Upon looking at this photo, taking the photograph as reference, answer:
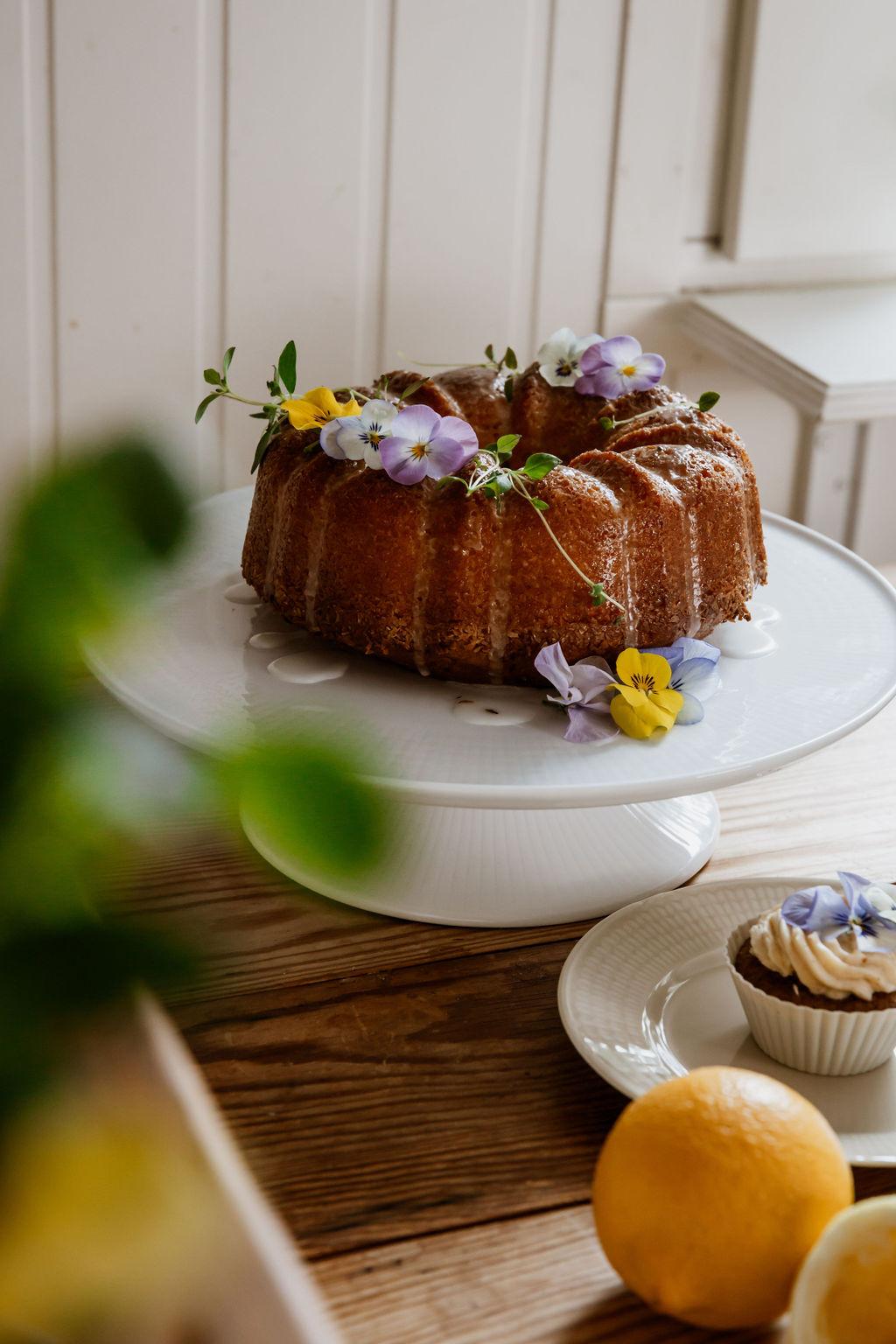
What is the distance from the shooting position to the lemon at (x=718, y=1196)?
0.46 meters

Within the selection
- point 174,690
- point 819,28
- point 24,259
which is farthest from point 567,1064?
point 819,28

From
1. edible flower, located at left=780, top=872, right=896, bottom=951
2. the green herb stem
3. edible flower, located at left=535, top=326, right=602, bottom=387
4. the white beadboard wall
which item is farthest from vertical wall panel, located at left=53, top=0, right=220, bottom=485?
edible flower, located at left=780, top=872, right=896, bottom=951

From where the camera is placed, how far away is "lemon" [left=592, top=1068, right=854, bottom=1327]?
0.46 m

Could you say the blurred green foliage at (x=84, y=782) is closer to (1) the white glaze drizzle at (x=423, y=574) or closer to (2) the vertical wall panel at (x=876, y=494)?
(1) the white glaze drizzle at (x=423, y=574)

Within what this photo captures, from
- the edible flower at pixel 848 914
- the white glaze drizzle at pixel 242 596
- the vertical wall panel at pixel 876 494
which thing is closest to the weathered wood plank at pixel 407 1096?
the edible flower at pixel 848 914

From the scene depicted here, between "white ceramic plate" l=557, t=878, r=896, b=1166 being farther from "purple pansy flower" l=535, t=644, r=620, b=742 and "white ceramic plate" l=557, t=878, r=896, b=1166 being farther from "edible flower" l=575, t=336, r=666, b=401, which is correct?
"edible flower" l=575, t=336, r=666, b=401

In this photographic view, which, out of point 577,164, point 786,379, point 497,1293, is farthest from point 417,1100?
point 577,164

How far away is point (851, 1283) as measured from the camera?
434 mm

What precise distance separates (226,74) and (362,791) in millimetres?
1100

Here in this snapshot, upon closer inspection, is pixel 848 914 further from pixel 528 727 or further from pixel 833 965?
pixel 528 727

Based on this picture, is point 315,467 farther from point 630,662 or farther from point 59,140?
point 59,140

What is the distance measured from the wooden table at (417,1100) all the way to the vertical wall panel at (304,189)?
1.81 feet

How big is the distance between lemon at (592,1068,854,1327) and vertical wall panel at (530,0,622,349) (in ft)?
3.15

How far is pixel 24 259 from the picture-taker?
3.71 ft
